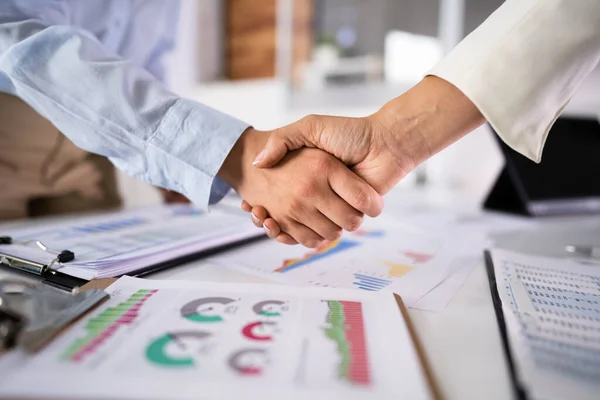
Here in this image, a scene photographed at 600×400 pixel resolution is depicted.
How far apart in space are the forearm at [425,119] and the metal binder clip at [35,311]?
39 cm

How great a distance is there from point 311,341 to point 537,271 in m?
0.35

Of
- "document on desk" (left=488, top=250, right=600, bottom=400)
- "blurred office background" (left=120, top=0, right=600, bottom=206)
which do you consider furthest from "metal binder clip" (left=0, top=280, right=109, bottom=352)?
"blurred office background" (left=120, top=0, right=600, bottom=206)

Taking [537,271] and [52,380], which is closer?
[52,380]

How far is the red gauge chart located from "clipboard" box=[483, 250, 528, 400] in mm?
168

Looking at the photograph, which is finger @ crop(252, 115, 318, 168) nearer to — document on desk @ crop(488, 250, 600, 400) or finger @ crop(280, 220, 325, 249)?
finger @ crop(280, 220, 325, 249)

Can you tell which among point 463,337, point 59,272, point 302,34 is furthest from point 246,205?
point 302,34

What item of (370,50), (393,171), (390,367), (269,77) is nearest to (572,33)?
(393,171)

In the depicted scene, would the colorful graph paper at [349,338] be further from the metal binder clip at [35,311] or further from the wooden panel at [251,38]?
the wooden panel at [251,38]

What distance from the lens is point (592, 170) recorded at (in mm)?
1070

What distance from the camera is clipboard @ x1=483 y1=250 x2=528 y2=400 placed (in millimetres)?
260

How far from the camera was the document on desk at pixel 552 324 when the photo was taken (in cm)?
27

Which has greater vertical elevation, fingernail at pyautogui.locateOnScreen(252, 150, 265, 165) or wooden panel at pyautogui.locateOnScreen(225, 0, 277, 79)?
wooden panel at pyautogui.locateOnScreen(225, 0, 277, 79)

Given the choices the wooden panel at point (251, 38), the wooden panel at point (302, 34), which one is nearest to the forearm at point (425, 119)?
the wooden panel at point (302, 34)

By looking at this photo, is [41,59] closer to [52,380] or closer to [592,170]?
[52,380]
